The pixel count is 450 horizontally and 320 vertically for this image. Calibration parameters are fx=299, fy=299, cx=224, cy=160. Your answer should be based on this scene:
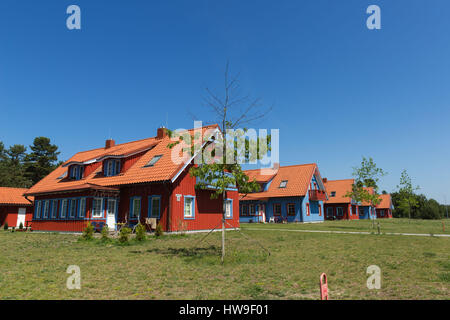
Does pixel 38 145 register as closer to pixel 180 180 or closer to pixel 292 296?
pixel 180 180

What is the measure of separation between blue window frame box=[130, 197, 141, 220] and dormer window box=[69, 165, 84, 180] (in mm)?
7585

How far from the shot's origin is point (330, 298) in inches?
231

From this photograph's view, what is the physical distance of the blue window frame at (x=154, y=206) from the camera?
1978cm

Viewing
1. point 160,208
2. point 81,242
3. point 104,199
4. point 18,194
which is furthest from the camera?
point 18,194

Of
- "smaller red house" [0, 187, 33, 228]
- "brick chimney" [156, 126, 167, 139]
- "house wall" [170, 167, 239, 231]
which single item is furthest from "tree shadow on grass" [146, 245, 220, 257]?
"smaller red house" [0, 187, 33, 228]

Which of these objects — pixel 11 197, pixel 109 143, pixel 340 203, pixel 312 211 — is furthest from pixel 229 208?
pixel 340 203

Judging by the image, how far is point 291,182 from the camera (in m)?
40.0

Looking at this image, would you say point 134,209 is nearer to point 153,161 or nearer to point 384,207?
point 153,161

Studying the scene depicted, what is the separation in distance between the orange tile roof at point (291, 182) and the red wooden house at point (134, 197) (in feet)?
47.2

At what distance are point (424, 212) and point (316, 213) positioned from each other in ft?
114

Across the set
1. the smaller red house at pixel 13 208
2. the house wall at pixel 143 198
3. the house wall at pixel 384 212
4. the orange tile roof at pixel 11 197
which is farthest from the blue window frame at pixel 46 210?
the house wall at pixel 384 212

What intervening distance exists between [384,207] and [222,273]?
2694 inches

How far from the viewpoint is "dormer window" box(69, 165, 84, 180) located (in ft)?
84.2

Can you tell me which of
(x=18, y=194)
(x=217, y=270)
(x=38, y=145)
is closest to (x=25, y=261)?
(x=217, y=270)
